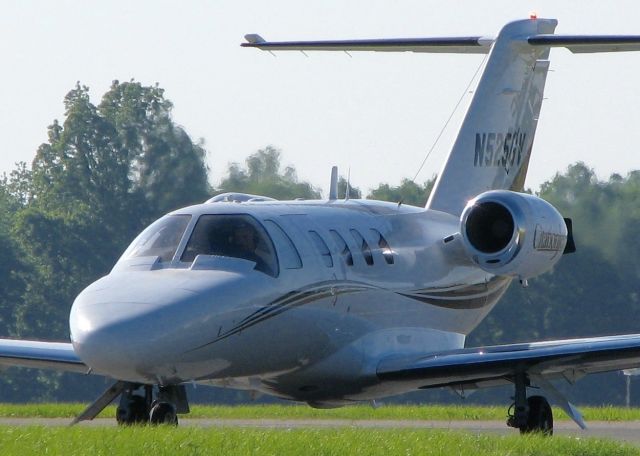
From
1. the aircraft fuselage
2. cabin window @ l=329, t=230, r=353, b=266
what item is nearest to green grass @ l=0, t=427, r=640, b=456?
the aircraft fuselage

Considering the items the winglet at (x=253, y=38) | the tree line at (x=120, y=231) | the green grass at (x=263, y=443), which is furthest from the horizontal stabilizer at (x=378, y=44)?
the tree line at (x=120, y=231)

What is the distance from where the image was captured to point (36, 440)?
13484 millimetres

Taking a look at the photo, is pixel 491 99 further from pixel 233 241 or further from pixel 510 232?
pixel 233 241

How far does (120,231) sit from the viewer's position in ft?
197

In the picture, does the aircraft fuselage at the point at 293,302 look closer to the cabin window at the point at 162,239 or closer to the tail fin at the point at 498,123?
the cabin window at the point at 162,239

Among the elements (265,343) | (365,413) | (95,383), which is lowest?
(95,383)

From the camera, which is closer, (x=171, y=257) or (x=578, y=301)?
(x=171, y=257)

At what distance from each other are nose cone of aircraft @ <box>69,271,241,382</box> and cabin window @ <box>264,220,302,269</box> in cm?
150

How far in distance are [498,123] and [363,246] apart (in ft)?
15.9

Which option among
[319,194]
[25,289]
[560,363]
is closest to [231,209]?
[560,363]

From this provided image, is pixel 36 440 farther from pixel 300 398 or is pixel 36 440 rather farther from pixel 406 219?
pixel 406 219

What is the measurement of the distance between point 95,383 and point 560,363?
39809mm

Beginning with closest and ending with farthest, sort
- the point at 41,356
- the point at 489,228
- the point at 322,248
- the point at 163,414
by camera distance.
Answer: the point at 163,414 → the point at 322,248 → the point at 41,356 → the point at 489,228

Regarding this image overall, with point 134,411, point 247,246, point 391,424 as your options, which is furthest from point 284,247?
point 391,424
